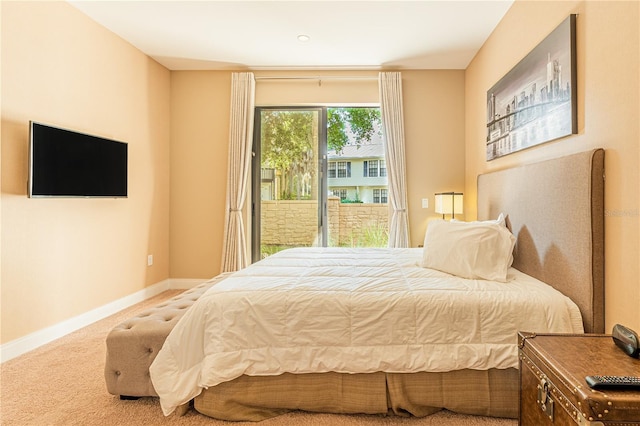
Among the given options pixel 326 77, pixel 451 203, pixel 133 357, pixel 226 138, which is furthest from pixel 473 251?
pixel 226 138

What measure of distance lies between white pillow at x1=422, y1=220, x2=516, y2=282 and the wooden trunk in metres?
0.66

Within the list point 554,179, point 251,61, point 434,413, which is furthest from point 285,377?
point 251,61

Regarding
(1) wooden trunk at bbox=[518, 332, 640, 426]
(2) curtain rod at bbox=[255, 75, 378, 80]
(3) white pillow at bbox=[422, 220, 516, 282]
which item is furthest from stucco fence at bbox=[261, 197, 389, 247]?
(1) wooden trunk at bbox=[518, 332, 640, 426]

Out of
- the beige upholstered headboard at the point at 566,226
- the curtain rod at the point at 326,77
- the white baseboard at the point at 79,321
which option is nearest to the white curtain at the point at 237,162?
the curtain rod at the point at 326,77

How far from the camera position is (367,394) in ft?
5.38

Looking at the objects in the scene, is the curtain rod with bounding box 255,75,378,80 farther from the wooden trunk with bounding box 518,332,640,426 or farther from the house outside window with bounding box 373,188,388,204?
the wooden trunk with bounding box 518,332,640,426

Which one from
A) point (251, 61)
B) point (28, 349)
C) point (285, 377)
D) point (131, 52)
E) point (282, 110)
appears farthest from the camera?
point (282, 110)

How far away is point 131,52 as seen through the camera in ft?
11.8

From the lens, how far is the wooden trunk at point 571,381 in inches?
35.5

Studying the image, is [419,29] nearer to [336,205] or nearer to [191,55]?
[336,205]

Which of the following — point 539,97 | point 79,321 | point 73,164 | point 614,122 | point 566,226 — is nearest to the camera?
point 614,122

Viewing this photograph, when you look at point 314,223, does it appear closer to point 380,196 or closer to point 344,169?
point 344,169

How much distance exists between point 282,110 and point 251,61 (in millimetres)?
677

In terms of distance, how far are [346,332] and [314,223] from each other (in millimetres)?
2695
